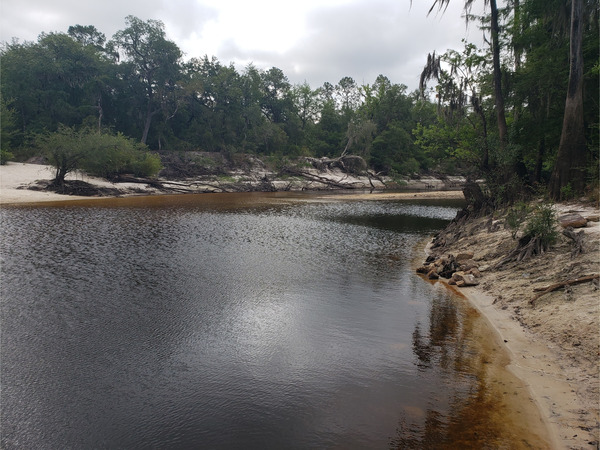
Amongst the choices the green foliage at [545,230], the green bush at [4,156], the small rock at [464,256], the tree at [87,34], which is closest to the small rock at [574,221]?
the green foliage at [545,230]

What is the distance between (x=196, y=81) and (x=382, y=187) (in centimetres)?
4127

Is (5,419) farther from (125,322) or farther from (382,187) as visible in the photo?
(382,187)

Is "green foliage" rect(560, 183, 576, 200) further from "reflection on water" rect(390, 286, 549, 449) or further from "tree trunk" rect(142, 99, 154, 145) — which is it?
"tree trunk" rect(142, 99, 154, 145)

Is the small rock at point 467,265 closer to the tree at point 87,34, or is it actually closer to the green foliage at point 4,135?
the green foliage at point 4,135

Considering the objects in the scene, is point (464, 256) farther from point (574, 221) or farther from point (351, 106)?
point (351, 106)

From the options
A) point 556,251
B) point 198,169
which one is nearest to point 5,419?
point 556,251

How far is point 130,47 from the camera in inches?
2621

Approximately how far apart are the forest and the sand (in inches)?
329

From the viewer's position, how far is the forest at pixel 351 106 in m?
21.0

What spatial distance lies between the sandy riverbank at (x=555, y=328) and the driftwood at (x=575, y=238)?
17 centimetres

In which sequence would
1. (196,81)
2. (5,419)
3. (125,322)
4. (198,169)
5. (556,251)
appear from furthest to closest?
1. (196,81)
2. (198,169)
3. (556,251)
4. (125,322)
5. (5,419)

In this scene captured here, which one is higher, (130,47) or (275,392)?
(130,47)

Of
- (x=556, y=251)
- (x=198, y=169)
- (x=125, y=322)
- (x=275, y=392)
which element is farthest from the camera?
(x=198, y=169)

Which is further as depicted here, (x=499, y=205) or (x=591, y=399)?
(x=499, y=205)
